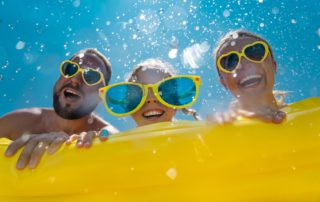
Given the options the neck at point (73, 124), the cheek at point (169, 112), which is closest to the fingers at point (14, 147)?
the cheek at point (169, 112)

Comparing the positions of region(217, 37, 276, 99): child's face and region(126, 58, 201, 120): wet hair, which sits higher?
region(126, 58, 201, 120): wet hair

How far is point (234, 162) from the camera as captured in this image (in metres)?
1.66

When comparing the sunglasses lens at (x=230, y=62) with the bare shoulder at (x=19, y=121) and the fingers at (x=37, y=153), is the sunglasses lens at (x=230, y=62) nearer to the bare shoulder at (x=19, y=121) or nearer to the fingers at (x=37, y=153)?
the fingers at (x=37, y=153)

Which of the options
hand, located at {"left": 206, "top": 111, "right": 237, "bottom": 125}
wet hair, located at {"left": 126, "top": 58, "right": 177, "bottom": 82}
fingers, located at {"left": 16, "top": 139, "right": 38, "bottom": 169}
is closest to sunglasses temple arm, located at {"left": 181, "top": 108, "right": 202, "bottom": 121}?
wet hair, located at {"left": 126, "top": 58, "right": 177, "bottom": 82}

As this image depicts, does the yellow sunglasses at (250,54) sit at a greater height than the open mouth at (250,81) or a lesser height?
greater

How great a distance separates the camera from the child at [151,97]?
3074mm

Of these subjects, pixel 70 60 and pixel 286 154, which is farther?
pixel 70 60

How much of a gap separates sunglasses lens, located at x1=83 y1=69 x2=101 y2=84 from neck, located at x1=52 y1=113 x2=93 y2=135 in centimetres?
61

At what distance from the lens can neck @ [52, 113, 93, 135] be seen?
4.58m

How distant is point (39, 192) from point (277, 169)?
1166mm

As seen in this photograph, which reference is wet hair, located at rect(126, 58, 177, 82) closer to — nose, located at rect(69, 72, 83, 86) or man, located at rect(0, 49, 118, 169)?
man, located at rect(0, 49, 118, 169)

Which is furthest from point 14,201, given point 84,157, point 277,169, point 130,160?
point 277,169

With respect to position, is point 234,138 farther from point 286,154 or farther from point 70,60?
point 70,60

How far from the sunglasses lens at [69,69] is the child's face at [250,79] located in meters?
1.87
